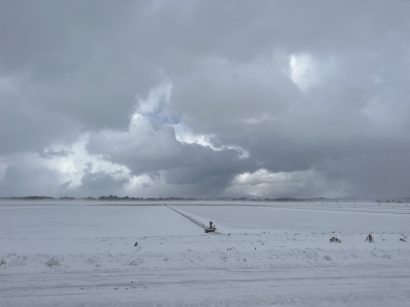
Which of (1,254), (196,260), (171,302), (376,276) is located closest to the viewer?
(171,302)

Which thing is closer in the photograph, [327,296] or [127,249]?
[327,296]

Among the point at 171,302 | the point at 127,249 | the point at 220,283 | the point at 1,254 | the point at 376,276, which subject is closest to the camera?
the point at 171,302

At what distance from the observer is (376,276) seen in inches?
452

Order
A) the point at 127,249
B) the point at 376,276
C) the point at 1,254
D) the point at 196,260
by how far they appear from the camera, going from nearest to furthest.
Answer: the point at 376,276, the point at 196,260, the point at 1,254, the point at 127,249

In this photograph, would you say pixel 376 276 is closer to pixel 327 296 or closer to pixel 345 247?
pixel 327 296

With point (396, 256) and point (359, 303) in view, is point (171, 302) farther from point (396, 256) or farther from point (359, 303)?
point (396, 256)

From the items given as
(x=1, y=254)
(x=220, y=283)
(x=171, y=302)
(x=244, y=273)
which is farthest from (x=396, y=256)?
(x=1, y=254)

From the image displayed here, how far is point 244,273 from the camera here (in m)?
11.7

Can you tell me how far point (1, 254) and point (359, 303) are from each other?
1218cm

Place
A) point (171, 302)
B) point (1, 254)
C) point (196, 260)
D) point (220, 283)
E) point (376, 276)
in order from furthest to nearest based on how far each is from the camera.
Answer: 1. point (1, 254)
2. point (196, 260)
3. point (376, 276)
4. point (220, 283)
5. point (171, 302)

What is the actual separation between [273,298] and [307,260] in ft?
16.8

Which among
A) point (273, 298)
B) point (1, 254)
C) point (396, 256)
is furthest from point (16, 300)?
point (396, 256)

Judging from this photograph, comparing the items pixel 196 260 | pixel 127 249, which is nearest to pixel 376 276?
pixel 196 260

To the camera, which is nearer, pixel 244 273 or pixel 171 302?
pixel 171 302
